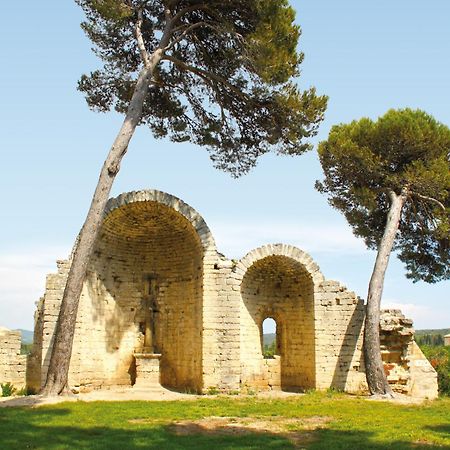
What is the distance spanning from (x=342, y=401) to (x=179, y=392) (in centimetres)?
495

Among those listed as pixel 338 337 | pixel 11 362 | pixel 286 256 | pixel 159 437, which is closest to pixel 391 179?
pixel 286 256

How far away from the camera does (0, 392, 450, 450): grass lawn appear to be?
841 cm

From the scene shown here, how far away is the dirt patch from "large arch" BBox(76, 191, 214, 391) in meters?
5.46

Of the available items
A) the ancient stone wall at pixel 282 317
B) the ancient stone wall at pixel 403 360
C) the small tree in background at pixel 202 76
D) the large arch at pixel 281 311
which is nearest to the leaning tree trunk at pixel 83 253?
the small tree in background at pixel 202 76

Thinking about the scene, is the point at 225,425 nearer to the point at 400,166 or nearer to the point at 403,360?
the point at 403,360

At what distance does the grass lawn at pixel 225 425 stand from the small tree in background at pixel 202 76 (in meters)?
3.32

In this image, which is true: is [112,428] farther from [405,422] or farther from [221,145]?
[221,145]

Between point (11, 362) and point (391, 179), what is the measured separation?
13.0m

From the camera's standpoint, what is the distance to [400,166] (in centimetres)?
1803

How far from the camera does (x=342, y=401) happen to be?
14172 millimetres

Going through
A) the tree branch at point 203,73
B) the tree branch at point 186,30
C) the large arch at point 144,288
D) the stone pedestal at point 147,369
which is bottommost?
the stone pedestal at point 147,369

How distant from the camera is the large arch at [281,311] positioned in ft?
57.2

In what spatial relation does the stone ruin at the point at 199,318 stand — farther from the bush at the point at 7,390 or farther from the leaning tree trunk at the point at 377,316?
the leaning tree trunk at the point at 377,316

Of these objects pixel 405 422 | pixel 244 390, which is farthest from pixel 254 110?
pixel 405 422
